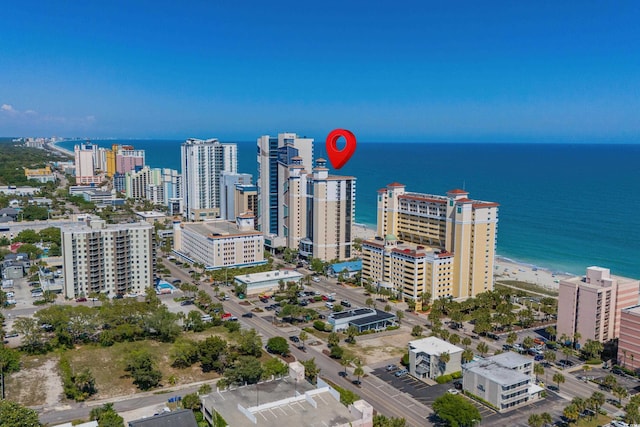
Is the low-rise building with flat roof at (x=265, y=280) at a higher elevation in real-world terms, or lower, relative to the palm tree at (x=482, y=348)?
higher

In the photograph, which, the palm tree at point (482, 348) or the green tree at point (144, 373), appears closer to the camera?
the green tree at point (144, 373)

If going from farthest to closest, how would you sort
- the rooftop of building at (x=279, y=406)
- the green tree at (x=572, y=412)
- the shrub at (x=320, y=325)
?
the shrub at (x=320, y=325) → the green tree at (x=572, y=412) → the rooftop of building at (x=279, y=406)

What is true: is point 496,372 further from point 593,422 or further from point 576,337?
point 576,337

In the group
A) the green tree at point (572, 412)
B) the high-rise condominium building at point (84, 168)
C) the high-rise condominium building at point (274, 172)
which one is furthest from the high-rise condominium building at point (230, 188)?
the high-rise condominium building at point (84, 168)

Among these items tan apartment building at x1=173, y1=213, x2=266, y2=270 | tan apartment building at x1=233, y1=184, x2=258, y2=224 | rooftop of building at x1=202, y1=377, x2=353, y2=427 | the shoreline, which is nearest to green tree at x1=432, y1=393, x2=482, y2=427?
rooftop of building at x1=202, y1=377, x2=353, y2=427

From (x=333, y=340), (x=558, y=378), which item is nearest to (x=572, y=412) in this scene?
(x=558, y=378)

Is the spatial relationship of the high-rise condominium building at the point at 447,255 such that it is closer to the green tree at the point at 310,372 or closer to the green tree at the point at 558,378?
the green tree at the point at 558,378

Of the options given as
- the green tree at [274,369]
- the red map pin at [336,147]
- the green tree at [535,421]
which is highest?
the red map pin at [336,147]

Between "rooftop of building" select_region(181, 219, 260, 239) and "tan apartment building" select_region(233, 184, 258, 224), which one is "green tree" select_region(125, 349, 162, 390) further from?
"tan apartment building" select_region(233, 184, 258, 224)
